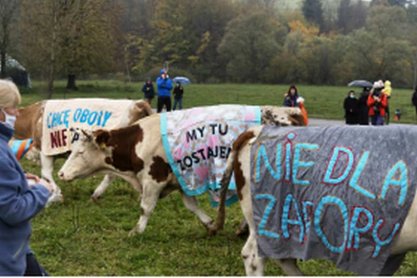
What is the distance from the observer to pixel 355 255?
13.1 feet

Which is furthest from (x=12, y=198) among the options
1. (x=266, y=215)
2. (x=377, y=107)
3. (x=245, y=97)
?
(x=245, y=97)

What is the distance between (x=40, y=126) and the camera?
8656mm

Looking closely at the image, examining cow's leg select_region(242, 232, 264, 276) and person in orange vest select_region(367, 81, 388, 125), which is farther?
person in orange vest select_region(367, 81, 388, 125)

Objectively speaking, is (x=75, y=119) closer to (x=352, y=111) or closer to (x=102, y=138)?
(x=102, y=138)

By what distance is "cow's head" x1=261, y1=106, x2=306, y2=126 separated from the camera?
6469 mm

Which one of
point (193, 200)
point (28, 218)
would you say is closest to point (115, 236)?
point (193, 200)

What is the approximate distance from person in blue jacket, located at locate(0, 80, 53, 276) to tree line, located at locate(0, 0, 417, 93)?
27437mm

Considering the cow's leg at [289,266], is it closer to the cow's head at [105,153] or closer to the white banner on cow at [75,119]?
the cow's head at [105,153]

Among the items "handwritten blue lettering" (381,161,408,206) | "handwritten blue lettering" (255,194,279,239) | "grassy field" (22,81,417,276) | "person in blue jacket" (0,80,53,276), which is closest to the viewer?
"person in blue jacket" (0,80,53,276)

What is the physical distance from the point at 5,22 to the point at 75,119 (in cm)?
3024

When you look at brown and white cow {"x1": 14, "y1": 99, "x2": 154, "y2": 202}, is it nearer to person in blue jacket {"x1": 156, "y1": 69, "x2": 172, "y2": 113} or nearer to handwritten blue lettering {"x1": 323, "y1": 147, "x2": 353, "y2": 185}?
handwritten blue lettering {"x1": 323, "y1": 147, "x2": 353, "y2": 185}

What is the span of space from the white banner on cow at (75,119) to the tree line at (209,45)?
21.8 m

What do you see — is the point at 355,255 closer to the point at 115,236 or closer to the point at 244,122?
the point at 244,122

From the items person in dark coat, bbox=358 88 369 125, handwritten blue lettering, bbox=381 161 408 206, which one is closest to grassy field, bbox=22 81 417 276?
handwritten blue lettering, bbox=381 161 408 206
